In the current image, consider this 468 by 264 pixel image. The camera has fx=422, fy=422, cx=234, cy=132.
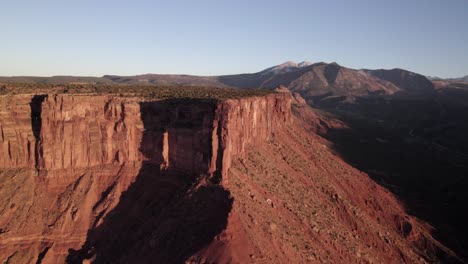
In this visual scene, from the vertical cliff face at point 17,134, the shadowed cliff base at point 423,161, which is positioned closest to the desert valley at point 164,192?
the vertical cliff face at point 17,134

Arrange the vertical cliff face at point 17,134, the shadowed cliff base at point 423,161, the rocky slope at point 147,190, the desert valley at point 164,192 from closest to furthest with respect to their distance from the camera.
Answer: the desert valley at point 164,192 < the rocky slope at point 147,190 < the vertical cliff face at point 17,134 < the shadowed cliff base at point 423,161

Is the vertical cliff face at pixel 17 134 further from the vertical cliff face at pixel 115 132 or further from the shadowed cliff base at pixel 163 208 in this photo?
the shadowed cliff base at pixel 163 208

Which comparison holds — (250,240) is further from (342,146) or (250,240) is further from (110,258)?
(342,146)

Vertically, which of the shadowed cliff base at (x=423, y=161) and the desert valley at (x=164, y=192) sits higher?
the desert valley at (x=164, y=192)

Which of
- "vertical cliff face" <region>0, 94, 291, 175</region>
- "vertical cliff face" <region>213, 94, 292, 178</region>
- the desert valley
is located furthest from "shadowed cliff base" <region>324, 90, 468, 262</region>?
"vertical cliff face" <region>0, 94, 291, 175</region>

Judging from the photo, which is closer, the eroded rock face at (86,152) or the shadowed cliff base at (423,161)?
the eroded rock face at (86,152)

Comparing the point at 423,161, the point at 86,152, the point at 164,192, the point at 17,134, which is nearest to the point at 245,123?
the point at 164,192

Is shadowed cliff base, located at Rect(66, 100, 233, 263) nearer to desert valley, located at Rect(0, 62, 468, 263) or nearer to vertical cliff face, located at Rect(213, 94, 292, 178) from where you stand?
desert valley, located at Rect(0, 62, 468, 263)
